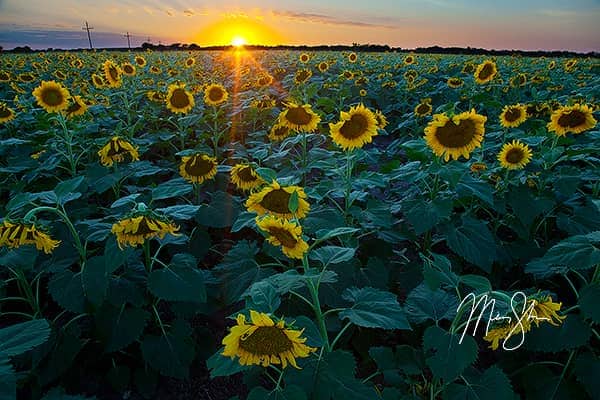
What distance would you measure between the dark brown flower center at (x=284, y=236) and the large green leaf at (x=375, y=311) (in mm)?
355

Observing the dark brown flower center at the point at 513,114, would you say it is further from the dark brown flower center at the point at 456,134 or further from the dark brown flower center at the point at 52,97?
the dark brown flower center at the point at 52,97

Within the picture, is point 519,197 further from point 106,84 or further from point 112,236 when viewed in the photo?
point 106,84

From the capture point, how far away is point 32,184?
3809 millimetres

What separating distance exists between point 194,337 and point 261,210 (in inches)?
44.4

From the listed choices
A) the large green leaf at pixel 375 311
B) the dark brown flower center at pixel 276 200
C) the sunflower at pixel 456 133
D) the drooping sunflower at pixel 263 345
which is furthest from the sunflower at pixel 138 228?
the sunflower at pixel 456 133

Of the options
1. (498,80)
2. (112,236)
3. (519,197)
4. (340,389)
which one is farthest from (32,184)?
(498,80)

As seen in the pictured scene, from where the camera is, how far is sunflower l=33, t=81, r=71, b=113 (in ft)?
13.8

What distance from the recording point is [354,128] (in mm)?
2916

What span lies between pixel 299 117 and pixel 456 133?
1381mm

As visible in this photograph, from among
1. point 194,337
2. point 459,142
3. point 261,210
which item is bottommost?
point 194,337

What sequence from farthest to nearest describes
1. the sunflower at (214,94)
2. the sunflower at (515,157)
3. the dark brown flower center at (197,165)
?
the sunflower at (214,94)
the dark brown flower center at (197,165)
the sunflower at (515,157)

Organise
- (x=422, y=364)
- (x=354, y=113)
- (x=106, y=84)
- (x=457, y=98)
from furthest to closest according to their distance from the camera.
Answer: (x=457, y=98)
(x=106, y=84)
(x=354, y=113)
(x=422, y=364)

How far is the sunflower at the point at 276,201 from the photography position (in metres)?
2.02

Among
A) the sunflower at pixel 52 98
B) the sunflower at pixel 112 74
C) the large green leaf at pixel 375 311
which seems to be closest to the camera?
the large green leaf at pixel 375 311
